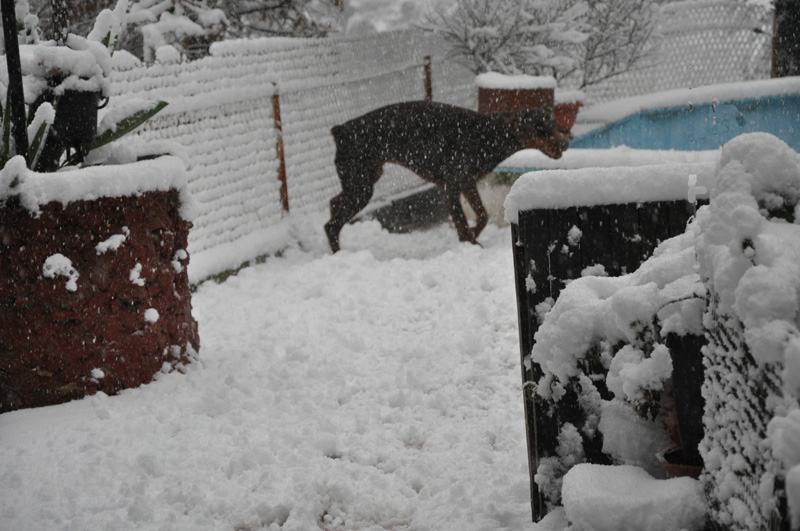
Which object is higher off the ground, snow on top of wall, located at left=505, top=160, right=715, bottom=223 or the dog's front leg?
snow on top of wall, located at left=505, top=160, right=715, bottom=223

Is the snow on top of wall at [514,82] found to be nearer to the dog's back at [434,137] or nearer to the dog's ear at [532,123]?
the dog's ear at [532,123]

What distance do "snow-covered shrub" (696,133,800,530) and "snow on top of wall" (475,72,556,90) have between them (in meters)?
7.89

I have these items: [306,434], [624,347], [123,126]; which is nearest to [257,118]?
[123,126]

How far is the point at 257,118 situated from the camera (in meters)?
6.57

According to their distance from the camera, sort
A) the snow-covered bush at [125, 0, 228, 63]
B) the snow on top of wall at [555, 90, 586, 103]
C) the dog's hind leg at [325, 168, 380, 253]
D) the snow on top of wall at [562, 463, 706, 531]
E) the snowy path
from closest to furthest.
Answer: the snow on top of wall at [562, 463, 706, 531]
the snowy path
the dog's hind leg at [325, 168, 380, 253]
the snow-covered bush at [125, 0, 228, 63]
the snow on top of wall at [555, 90, 586, 103]

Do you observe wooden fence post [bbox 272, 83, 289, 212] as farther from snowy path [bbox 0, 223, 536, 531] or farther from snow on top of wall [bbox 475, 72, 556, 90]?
snow on top of wall [bbox 475, 72, 556, 90]

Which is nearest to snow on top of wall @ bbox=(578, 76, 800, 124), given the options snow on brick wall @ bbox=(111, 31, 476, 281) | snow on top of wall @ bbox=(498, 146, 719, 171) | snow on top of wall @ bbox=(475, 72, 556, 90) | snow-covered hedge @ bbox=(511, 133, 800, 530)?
snow on top of wall @ bbox=(475, 72, 556, 90)

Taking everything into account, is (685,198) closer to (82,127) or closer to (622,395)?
(622,395)

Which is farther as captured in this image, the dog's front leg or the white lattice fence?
the white lattice fence

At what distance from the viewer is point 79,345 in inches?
130

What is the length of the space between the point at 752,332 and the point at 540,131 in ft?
17.7

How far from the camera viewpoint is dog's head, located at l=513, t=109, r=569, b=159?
6371 mm

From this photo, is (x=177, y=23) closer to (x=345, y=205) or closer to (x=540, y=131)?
(x=345, y=205)

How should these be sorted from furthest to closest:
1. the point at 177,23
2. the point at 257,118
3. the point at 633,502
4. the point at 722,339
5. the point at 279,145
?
the point at 177,23, the point at 279,145, the point at 257,118, the point at 633,502, the point at 722,339
